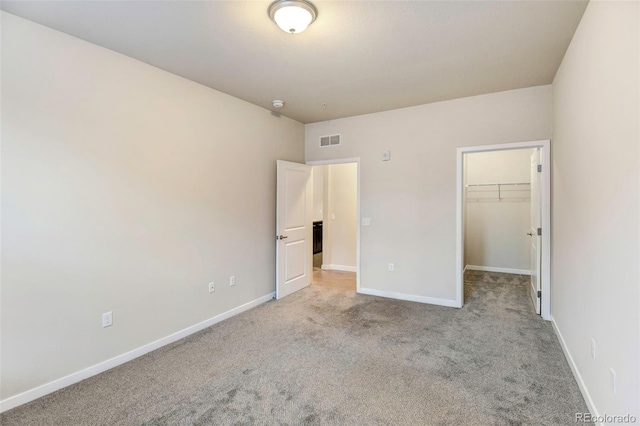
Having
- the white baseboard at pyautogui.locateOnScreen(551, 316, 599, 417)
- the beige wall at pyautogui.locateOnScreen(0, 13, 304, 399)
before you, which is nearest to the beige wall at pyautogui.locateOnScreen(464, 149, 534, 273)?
the white baseboard at pyautogui.locateOnScreen(551, 316, 599, 417)

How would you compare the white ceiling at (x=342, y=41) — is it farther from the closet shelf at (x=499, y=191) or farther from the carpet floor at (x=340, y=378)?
the closet shelf at (x=499, y=191)

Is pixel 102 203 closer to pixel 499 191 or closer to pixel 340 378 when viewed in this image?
pixel 340 378

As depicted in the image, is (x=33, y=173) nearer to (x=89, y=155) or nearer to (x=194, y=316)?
(x=89, y=155)

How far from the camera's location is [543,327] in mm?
3273

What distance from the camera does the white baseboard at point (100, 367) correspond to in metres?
2.11

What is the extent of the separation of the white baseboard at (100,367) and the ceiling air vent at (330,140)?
9.06 ft

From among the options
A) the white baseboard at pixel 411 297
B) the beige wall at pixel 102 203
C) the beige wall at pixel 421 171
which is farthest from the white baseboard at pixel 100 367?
the beige wall at pixel 421 171

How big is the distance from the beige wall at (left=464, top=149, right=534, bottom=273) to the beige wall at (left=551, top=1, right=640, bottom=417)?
330 centimetres

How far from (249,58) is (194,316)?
8.65 feet

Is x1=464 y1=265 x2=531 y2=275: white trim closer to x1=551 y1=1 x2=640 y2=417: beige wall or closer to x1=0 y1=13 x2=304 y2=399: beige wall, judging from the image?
x1=551 y1=1 x2=640 y2=417: beige wall

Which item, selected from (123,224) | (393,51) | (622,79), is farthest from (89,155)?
(622,79)

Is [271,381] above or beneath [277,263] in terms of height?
beneath

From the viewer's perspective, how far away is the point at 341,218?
628 cm

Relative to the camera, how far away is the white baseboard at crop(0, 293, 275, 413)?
211 centimetres
